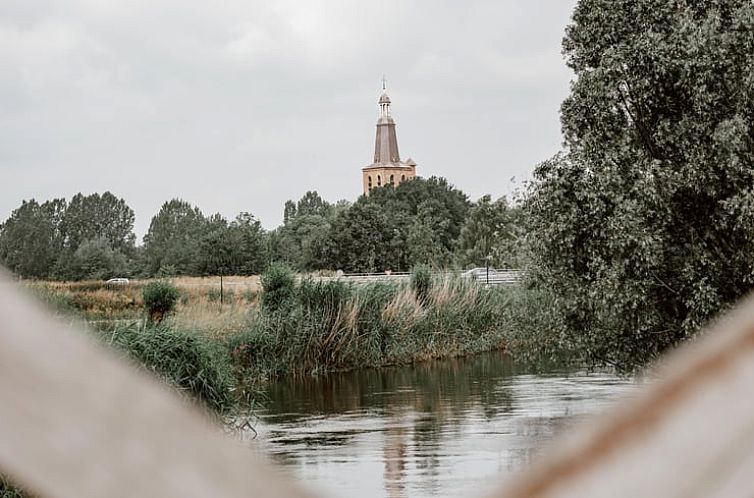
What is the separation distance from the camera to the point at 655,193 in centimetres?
1040

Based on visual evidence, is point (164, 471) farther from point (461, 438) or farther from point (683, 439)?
point (461, 438)

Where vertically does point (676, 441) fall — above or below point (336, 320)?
below

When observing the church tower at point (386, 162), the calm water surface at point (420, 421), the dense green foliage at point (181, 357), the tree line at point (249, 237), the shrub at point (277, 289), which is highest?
the church tower at point (386, 162)

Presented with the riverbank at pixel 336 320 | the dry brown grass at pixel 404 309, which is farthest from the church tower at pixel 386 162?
the dry brown grass at pixel 404 309

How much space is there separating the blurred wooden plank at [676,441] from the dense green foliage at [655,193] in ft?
33.3

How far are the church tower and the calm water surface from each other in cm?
6837

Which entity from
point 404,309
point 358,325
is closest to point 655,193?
point 358,325

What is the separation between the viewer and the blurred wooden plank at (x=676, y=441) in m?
0.23

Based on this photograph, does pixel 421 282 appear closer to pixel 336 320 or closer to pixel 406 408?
pixel 336 320

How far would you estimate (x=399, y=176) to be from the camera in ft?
282

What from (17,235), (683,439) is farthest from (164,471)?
(17,235)

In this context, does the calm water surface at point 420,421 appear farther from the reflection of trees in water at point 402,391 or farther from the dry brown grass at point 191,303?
the dry brown grass at point 191,303

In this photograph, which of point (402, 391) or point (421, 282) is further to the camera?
point (421, 282)

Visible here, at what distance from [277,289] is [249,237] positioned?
906 inches
